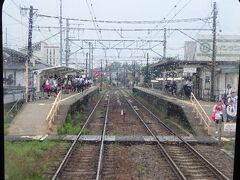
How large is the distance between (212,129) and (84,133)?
18.1 ft

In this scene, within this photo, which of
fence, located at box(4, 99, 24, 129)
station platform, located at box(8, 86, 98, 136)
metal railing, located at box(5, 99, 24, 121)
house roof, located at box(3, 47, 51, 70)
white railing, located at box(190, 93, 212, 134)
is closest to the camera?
fence, located at box(4, 99, 24, 129)

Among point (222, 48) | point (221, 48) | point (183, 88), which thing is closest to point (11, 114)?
point (183, 88)

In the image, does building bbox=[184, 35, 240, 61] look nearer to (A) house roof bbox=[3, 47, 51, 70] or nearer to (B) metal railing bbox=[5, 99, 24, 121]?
(A) house roof bbox=[3, 47, 51, 70]

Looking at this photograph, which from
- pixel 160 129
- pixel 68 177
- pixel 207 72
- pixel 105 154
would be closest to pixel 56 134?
pixel 105 154

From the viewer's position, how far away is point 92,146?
688 inches

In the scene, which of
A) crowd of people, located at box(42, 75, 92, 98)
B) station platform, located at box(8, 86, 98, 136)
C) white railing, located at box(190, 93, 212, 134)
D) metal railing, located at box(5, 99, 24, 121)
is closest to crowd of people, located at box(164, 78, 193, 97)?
crowd of people, located at box(42, 75, 92, 98)

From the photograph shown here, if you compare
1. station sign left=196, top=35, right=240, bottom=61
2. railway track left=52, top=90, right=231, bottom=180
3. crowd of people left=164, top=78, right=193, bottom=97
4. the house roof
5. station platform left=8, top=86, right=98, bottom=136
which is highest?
station sign left=196, top=35, right=240, bottom=61

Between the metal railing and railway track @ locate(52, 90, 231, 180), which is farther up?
the metal railing

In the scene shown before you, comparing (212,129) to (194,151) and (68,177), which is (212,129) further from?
(68,177)

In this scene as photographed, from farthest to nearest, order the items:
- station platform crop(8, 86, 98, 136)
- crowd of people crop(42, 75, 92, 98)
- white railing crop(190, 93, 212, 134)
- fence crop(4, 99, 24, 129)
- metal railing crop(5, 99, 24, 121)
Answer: crowd of people crop(42, 75, 92, 98) < white railing crop(190, 93, 212, 134) < station platform crop(8, 86, 98, 136) < metal railing crop(5, 99, 24, 121) < fence crop(4, 99, 24, 129)

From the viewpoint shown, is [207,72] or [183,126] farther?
[207,72]

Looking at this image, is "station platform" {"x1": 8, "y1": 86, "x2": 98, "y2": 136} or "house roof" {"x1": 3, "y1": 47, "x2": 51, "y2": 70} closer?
"house roof" {"x1": 3, "y1": 47, "x2": 51, "y2": 70}

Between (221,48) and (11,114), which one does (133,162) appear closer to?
(11,114)

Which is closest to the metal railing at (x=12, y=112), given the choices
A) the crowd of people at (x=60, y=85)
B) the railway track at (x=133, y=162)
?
the railway track at (x=133, y=162)
